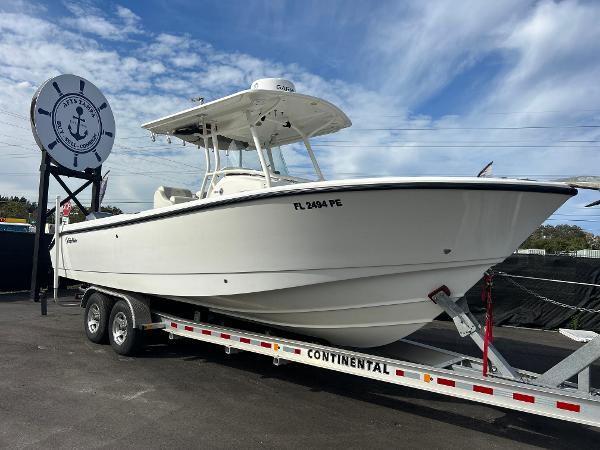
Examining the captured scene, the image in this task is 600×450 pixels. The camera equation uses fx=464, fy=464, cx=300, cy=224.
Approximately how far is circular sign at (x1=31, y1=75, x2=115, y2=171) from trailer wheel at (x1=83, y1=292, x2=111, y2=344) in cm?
475

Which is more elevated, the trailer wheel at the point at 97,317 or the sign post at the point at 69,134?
the sign post at the point at 69,134

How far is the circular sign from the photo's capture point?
31.9 ft

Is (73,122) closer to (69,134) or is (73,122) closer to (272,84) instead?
(69,134)

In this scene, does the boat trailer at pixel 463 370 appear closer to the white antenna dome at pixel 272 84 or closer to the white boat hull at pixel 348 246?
the white boat hull at pixel 348 246

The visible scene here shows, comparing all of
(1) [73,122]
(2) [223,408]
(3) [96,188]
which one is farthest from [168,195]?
(3) [96,188]

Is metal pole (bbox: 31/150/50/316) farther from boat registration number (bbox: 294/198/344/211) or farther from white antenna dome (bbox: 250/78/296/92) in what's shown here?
boat registration number (bbox: 294/198/344/211)

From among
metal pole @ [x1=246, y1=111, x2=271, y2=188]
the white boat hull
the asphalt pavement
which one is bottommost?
the asphalt pavement

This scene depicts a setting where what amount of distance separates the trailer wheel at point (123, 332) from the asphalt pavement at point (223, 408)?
139mm

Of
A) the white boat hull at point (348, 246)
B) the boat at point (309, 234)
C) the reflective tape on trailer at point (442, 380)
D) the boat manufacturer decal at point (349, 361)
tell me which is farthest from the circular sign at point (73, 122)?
the boat manufacturer decal at point (349, 361)

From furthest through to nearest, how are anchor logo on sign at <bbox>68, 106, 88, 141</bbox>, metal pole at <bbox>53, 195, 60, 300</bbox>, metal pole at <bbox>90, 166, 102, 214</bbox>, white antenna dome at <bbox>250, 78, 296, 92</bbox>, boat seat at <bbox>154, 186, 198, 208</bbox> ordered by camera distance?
metal pole at <bbox>90, 166, 102, 214</bbox>, anchor logo on sign at <bbox>68, 106, 88, 141</bbox>, metal pole at <bbox>53, 195, 60, 300</bbox>, boat seat at <bbox>154, 186, 198, 208</bbox>, white antenna dome at <bbox>250, 78, 296, 92</bbox>

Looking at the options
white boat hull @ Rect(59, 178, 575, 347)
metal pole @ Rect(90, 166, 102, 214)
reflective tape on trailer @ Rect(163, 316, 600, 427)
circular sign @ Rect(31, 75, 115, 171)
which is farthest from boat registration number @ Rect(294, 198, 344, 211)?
metal pole @ Rect(90, 166, 102, 214)

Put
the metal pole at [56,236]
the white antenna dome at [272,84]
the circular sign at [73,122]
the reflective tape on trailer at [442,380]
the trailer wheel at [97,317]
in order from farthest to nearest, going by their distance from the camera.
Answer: the circular sign at [73,122] → the metal pole at [56,236] → the trailer wheel at [97,317] → the white antenna dome at [272,84] → the reflective tape on trailer at [442,380]

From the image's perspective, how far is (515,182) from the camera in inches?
138

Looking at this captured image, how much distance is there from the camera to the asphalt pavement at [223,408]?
364cm
